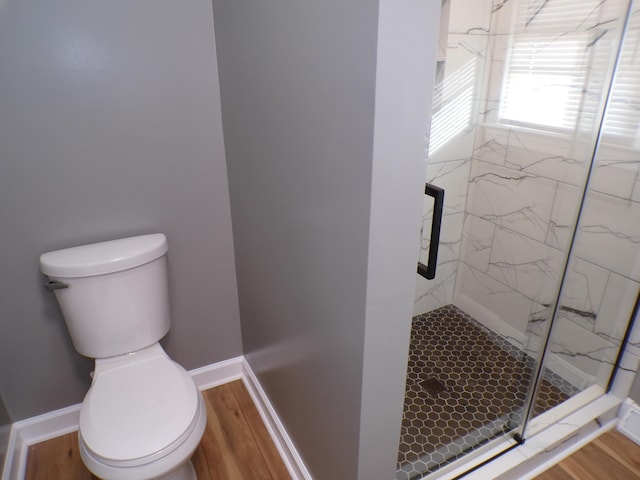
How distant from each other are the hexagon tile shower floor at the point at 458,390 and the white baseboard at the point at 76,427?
0.44 m

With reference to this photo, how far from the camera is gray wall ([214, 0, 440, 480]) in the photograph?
79 cm

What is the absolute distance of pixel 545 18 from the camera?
1.74 m

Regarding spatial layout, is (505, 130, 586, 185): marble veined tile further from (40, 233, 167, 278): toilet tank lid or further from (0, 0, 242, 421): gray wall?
(40, 233, 167, 278): toilet tank lid

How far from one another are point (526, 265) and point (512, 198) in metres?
0.34

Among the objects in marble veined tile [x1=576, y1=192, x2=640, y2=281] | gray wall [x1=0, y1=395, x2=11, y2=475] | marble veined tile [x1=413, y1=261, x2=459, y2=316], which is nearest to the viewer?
gray wall [x1=0, y1=395, x2=11, y2=475]

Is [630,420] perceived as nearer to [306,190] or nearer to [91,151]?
[306,190]

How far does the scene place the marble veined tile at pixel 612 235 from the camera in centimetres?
158

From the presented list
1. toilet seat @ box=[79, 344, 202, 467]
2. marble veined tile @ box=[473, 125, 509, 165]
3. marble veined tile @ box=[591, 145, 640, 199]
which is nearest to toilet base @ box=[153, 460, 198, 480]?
toilet seat @ box=[79, 344, 202, 467]

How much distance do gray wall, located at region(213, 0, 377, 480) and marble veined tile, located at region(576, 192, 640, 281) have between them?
1.11 metres

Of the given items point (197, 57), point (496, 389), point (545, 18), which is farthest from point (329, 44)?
point (496, 389)

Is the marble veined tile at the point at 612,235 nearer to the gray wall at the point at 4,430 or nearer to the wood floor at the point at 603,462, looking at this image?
the wood floor at the point at 603,462

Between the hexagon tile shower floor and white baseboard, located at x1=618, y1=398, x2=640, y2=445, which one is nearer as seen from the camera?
the hexagon tile shower floor

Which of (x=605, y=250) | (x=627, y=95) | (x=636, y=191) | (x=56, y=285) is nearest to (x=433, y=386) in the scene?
(x=605, y=250)

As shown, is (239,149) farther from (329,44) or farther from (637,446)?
(637,446)
